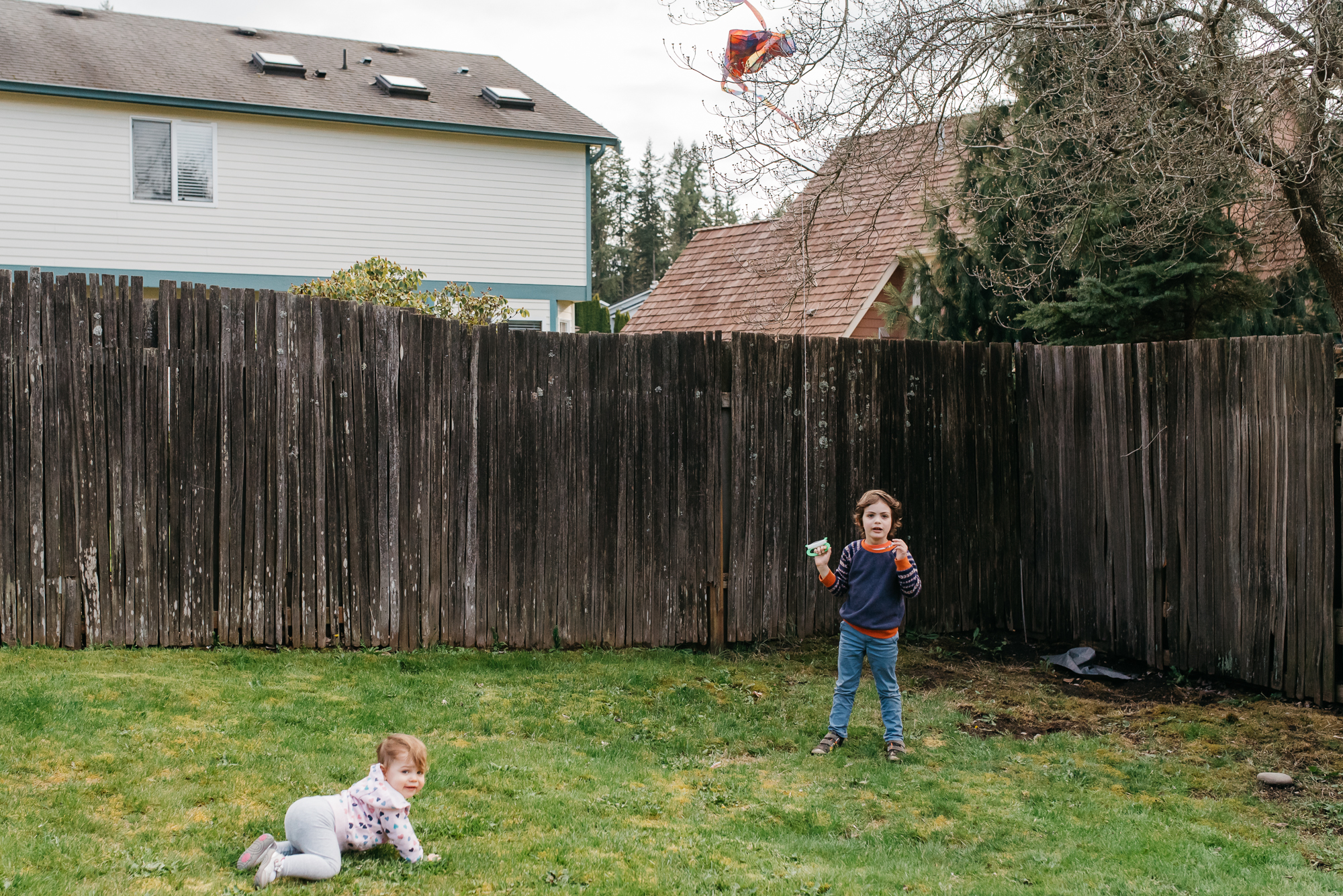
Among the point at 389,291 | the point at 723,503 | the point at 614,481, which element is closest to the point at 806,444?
the point at 723,503

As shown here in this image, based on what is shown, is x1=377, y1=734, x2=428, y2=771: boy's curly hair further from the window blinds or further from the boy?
the window blinds

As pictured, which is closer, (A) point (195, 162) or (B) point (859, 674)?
(B) point (859, 674)

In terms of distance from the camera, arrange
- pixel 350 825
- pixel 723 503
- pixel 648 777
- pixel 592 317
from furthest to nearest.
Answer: pixel 592 317 < pixel 723 503 < pixel 648 777 < pixel 350 825

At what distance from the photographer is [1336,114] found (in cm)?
743

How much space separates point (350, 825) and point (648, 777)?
1.71 m

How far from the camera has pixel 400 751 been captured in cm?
409

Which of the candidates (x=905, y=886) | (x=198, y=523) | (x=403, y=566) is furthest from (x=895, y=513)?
(x=198, y=523)

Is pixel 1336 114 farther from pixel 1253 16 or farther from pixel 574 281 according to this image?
pixel 574 281

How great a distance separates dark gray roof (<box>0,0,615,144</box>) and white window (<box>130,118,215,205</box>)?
0.45 m

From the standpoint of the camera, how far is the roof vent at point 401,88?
18.1 metres

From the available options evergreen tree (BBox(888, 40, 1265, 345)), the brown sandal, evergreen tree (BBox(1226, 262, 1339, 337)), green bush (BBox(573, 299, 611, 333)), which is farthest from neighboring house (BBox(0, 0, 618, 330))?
the brown sandal

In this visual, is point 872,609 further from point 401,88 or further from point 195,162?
point 401,88

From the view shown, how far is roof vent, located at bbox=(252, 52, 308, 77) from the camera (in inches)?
698

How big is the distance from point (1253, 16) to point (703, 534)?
5.11m
